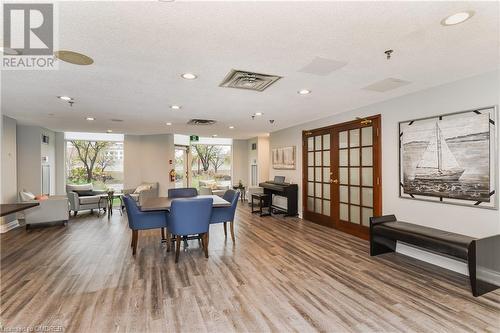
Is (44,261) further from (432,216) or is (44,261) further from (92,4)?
(432,216)

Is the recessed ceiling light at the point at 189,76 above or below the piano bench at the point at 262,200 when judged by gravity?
above

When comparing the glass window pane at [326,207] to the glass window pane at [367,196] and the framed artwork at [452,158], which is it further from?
the framed artwork at [452,158]

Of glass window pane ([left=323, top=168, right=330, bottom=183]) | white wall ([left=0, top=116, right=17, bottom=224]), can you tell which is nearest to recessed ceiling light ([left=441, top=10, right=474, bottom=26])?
glass window pane ([left=323, top=168, right=330, bottom=183])

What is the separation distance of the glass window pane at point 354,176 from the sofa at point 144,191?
5741mm

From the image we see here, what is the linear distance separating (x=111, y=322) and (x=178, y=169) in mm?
7175

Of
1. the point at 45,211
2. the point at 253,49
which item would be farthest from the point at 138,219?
the point at 45,211

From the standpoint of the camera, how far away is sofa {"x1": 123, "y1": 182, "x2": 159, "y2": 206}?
7.44 meters

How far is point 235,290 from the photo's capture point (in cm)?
270

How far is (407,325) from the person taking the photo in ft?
6.84

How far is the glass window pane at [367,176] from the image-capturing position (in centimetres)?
445

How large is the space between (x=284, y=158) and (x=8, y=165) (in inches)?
253

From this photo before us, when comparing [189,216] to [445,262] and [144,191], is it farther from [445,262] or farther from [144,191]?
[144,191]

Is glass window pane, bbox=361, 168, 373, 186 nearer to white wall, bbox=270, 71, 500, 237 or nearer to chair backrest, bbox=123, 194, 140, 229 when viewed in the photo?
white wall, bbox=270, 71, 500, 237

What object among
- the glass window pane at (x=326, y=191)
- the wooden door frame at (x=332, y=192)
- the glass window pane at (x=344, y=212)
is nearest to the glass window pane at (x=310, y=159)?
the wooden door frame at (x=332, y=192)
